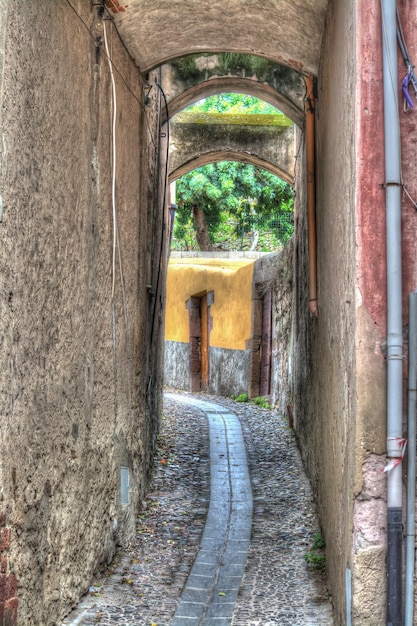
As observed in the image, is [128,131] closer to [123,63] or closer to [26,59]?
[123,63]

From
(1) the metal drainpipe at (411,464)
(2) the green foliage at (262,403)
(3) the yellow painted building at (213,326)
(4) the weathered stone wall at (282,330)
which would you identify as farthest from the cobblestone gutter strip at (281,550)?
(3) the yellow painted building at (213,326)

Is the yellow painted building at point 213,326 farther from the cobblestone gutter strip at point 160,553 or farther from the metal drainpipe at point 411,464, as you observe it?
the metal drainpipe at point 411,464

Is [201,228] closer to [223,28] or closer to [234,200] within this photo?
[234,200]

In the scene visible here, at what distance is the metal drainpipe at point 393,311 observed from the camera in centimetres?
374

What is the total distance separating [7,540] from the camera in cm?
367

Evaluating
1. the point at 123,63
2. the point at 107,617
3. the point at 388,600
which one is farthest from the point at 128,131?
the point at 388,600

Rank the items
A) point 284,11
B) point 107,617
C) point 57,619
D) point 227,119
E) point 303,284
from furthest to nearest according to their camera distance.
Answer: point 227,119
point 303,284
point 284,11
point 107,617
point 57,619

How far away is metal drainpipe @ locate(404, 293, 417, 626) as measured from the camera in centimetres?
372

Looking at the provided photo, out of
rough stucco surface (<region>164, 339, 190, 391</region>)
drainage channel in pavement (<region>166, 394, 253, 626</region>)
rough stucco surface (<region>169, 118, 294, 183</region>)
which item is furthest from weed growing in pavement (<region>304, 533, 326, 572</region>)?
rough stucco surface (<region>164, 339, 190, 391</region>)

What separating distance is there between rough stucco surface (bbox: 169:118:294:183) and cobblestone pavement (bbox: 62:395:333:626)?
6329 millimetres

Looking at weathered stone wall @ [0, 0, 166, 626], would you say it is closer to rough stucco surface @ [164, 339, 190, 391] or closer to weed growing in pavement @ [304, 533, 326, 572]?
weed growing in pavement @ [304, 533, 326, 572]

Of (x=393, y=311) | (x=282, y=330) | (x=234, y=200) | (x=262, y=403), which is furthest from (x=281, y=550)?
(x=234, y=200)

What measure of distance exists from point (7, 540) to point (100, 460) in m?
1.86

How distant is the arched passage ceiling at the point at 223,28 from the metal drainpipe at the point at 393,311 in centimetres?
213
